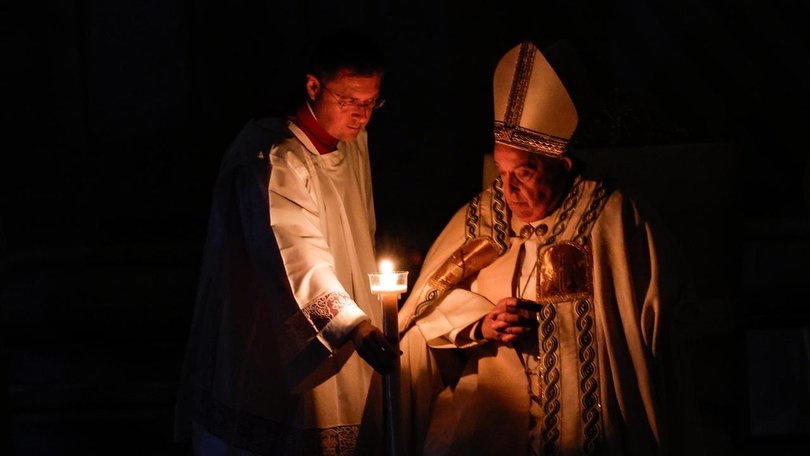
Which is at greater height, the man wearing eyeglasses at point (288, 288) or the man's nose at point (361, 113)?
the man's nose at point (361, 113)

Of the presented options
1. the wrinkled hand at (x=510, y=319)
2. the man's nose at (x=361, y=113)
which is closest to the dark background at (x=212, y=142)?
the man's nose at (x=361, y=113)

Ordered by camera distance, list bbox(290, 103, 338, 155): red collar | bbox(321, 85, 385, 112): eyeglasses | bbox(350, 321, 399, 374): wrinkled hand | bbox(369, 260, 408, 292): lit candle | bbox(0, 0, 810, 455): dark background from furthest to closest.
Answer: bbox(0, 0, 810, 455): dark background
bbox(290, 103, 338, 155): red collar
bbox(321, 85, 385, 112): eyeglasses
bbox(350, 321, 399, 374): wrinkled hand
bbox(369, 260, 408, 292): lit candle

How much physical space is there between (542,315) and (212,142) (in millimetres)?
2121

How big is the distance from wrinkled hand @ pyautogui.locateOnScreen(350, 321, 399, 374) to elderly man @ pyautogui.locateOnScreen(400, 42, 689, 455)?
0.49 meters

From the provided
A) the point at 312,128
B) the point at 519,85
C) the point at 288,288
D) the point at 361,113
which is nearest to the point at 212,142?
the point at 312,128

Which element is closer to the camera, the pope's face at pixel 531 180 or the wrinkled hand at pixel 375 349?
the wrinkled hand at pixel 375 349

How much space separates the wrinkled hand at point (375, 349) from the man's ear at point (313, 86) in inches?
37.2

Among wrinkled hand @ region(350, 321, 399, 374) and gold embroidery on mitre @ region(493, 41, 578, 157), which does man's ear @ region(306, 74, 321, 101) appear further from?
wrinkled hand @ region(350, 321, 399, 374)

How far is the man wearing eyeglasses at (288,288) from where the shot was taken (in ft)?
12.7

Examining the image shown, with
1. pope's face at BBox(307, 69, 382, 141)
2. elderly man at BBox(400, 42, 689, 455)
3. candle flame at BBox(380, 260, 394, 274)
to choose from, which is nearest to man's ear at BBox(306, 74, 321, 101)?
pope's face at BBox(307, 69, 382, 141)

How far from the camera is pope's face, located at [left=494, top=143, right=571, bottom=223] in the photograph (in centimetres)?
402

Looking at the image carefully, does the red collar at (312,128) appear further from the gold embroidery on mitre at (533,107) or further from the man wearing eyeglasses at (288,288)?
the gold embroidery on mitre at (533,107)

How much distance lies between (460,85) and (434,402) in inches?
66.0

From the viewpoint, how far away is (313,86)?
4.16 metres
